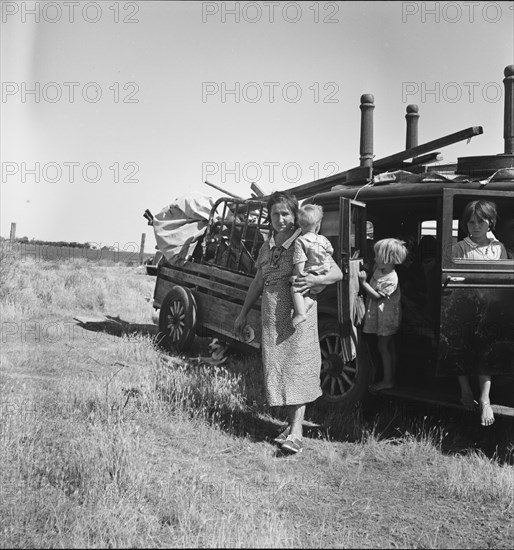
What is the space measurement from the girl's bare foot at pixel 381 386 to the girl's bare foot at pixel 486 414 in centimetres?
87

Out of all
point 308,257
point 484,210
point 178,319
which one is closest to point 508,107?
point 484,210

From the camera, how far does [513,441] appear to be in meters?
5.00

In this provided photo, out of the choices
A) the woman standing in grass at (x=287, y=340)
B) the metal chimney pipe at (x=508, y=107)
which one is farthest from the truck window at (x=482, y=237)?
the metal chimney pipe at (x=508, y=107)

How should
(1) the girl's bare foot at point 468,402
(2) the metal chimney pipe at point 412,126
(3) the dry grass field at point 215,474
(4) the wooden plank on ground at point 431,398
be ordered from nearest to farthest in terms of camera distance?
(3) the dry grass field at point 215,474 → (4) the wooden plank on ground at point 431,398 → (1) the girl's bare foot at point 468,402 → (2) the metal chimney pipe at point 412,126

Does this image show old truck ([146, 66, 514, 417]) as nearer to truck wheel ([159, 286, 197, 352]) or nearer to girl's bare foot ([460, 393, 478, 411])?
girl's bare foot ([460, 393, 478, 411])

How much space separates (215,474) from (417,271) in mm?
3319

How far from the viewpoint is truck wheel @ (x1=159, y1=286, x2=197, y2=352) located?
8.64 metres

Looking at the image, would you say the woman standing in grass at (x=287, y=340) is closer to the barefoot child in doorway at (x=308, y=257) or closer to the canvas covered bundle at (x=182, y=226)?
the barefoot child in doorway at (x=308, y=257)

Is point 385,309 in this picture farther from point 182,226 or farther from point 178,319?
point 182,226

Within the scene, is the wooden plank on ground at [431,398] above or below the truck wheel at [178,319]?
below

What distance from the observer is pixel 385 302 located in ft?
17.3

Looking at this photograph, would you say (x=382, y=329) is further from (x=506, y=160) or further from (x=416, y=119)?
(x=416, y=119)

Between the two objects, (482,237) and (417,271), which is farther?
(417,271)

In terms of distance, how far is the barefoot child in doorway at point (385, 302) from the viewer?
17.1 ft
